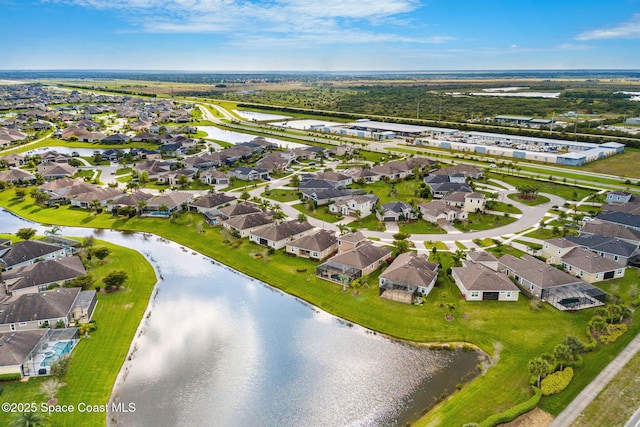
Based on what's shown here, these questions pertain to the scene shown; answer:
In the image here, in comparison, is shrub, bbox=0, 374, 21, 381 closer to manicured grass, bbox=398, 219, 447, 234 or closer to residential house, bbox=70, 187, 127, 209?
residential house, bbox=70, 187, 127, 209

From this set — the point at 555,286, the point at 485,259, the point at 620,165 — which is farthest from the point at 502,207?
the point at 620,165

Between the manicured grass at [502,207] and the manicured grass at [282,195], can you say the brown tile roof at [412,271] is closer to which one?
the manicured grass at [502,207]

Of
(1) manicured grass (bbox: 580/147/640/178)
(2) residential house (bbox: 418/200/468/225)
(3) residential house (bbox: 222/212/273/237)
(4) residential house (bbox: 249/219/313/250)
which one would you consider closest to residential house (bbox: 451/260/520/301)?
(2) residential house (bbox: 418/200/468/225)

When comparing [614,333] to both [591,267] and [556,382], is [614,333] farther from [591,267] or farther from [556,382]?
[591,267]

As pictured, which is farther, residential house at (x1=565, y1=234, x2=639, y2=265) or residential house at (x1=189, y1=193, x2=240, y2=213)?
residential house at (x1=189, y1=193, x2=240, y2=213)

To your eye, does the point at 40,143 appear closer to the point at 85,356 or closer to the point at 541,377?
the point at 85,356

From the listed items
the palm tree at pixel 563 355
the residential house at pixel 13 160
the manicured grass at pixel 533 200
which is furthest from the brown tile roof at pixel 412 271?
the residential house at pixel 13 160

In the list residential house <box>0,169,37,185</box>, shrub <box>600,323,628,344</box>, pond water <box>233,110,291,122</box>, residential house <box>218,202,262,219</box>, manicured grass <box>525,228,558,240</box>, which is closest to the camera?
shrub <box>600,323,628,344</box>

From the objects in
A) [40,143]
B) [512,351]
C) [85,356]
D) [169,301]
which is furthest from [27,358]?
[40,143]
